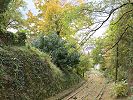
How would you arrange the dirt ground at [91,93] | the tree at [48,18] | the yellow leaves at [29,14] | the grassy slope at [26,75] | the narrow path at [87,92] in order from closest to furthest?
the grassy slope at [26,75], the dirt ground at [91,93], the narrow path at [87,92], the tree at [48,18], the yellow leaves at [29,14]

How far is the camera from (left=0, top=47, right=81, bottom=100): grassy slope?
46.4 feet

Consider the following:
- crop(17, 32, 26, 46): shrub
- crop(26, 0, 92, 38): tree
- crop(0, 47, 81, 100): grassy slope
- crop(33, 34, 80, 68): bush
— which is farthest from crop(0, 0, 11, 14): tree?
crop(33, 34, 80, 68): bush

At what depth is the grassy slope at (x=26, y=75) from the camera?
46.4 feet

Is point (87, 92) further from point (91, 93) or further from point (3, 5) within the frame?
point (3, 5)

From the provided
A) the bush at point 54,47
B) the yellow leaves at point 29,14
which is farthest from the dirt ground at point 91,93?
the yellow leaves at point 29,14

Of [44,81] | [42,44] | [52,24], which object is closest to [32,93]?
[44,81]

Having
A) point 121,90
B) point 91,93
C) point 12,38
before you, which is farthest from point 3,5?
point 91,93

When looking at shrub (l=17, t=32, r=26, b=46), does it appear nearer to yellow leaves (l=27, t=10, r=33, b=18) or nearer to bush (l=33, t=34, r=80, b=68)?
bush (l=33, t=34, r=80, b=68)

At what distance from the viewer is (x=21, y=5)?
113 ft

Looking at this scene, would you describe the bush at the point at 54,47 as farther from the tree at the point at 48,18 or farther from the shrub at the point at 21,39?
the shrub at the point at 21,39

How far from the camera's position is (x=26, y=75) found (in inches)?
647

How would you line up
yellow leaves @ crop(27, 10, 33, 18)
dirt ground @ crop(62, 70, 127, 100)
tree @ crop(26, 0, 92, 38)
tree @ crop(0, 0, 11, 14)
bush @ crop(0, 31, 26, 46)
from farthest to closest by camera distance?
yellow leaves @ crop(27, 10, 33, 18) → tree @ crop(26, 0, 92, 38) → dirt ground @ crop(62, 70, 127, 100) → bush @ crop(0, 31, 26, 46) → tree @ crop(0, 0, 11, 14)

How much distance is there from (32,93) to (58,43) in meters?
10.0

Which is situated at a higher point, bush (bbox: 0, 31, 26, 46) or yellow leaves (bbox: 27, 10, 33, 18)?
yellow leaves (bbox: 27, 10, 33, 18)
